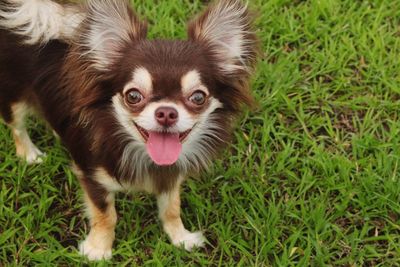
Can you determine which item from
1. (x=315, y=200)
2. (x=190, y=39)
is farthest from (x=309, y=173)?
(x=190, y=39)

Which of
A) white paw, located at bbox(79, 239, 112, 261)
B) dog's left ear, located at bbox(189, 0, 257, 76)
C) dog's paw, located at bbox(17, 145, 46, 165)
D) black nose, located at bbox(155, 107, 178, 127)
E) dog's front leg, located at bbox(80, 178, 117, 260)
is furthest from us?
dog's paw, located at bbox(17, 145, 46, 165)

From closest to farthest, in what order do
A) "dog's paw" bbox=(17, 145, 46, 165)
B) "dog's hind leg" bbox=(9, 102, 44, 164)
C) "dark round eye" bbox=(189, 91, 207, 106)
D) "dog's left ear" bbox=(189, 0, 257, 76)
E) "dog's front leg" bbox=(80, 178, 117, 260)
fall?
1. "dark round eye" bbox=(189, 91, 207, 106)
2. "dog's left ear" bbox=(189, 0, 257, 76)
3. "dog's front leg" bbox=(80, 178, 117, 260)
4. "dog's hind leg" bbox=(9, 102, 44, 164)
5. "dog's paw" bbox=(17, 145, 46, 165)

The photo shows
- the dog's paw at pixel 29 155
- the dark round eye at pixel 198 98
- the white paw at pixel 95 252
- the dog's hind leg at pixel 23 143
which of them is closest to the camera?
the dark round eye at pixel 198 98

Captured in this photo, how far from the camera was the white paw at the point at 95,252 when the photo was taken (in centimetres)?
276

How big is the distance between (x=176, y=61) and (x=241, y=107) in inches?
15.5

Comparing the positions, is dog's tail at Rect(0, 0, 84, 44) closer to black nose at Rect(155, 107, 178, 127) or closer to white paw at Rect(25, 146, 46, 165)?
black nose at Rect(155, 107, 178, 127)

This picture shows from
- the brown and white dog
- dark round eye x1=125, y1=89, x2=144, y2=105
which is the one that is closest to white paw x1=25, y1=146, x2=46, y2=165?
the brown and white dog

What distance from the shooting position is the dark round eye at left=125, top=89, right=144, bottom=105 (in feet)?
7.11

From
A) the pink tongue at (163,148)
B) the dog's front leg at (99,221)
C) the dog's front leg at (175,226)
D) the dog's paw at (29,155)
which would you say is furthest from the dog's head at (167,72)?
the dog's paw at (29,155)

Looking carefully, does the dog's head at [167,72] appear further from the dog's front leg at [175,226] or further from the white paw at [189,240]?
the white paw at [189,240]

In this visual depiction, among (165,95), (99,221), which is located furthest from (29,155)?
(165,95)

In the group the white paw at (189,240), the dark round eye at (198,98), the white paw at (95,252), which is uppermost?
the dark round eye at (198,98)

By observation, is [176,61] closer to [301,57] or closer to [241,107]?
[241,107]

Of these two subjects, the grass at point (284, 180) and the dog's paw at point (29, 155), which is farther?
the dog's paw at point (29, 155)
